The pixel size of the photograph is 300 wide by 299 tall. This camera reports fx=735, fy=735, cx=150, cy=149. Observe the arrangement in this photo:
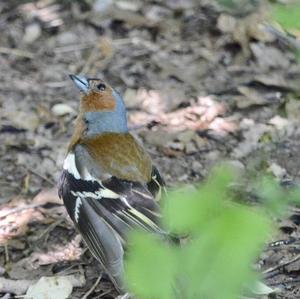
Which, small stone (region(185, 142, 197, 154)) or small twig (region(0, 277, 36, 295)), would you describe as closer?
small twig (region(0, 277, 36, 295))

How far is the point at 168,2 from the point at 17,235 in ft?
10.4

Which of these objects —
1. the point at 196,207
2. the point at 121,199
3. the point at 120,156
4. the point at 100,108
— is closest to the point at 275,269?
the point at 121,199

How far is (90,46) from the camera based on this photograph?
6.10 meters

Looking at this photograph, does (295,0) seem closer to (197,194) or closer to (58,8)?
(197,194)

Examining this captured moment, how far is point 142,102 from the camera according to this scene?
Result: 17.9 ft

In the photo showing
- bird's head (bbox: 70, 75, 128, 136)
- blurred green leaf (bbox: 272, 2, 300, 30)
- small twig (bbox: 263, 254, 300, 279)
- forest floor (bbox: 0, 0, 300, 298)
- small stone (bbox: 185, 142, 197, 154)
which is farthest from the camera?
small stone (bbox: 185, 142, 197, 154)

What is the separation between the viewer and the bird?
3.52 m

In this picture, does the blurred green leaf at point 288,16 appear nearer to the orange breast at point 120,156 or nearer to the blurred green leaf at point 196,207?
the blurred green leaf at point 196,207

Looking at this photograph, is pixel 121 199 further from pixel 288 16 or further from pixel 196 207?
pixel 196 207

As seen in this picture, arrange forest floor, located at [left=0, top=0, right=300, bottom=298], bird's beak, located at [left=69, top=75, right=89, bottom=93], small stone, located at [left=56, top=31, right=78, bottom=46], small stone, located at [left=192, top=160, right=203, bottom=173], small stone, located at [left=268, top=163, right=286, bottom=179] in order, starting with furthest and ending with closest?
1. small stone, located at [left=56, top=31, right=78, bottom=46]
2. small stone, located at [left=192, top=160, right=203, bottom=173]
3. small stone, located at [left=268, top=163, right=286, bottom=179]
4. bird's beak, located at [left=69, top=75, right=89, bottom=93]
5. forest floor, located at [left=0, top=0, right=300, bottom=298]

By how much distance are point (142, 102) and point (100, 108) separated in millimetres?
1143

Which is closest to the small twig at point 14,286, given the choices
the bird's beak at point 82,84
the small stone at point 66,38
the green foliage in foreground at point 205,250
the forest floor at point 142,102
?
the forest floor at point 142,102

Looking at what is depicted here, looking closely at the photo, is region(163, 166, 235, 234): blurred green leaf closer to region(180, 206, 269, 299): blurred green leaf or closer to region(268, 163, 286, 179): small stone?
region(180, 206, 269, 299): blurred green leaf

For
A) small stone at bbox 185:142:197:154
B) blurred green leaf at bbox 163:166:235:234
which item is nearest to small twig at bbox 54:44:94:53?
small stone at bbox 185:142:197:154
